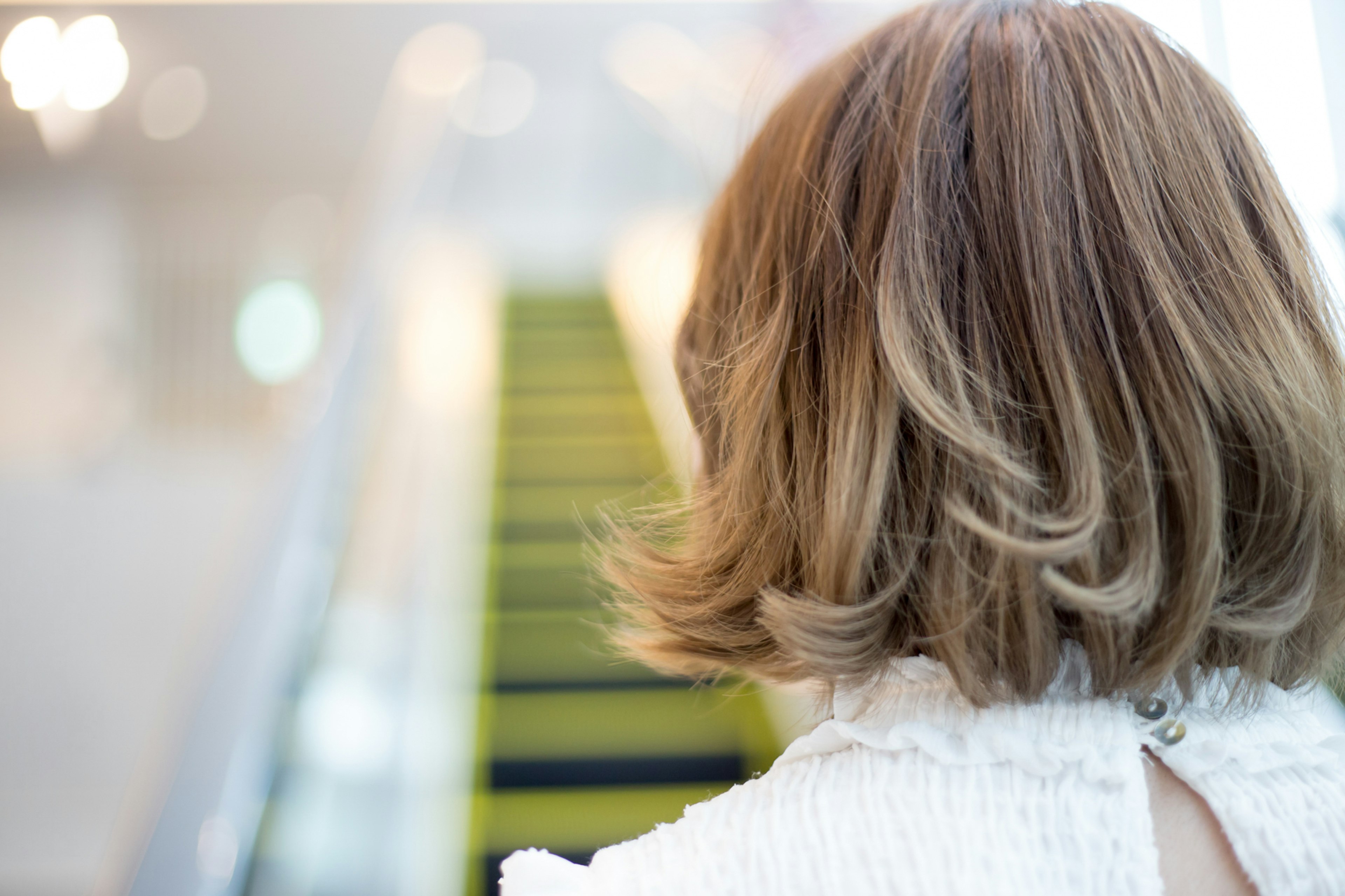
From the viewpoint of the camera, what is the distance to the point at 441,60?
566cm

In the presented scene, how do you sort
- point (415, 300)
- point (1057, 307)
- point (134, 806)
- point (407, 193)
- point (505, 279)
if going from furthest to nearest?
point (505, 279) → point (407, 193) → point (415, 300) → point (134, 806) → point (1057, 307)

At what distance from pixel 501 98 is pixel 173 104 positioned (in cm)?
257

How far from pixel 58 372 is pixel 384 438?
2345 millimetres

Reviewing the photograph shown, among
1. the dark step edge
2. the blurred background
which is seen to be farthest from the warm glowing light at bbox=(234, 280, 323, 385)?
the dark step edge

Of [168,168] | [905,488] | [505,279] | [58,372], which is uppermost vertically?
[168,168]

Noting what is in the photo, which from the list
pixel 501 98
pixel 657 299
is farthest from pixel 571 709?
pixel 501 98

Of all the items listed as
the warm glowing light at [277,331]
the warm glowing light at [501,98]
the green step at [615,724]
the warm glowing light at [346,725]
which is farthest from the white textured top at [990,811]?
the warm glowing light at [501,98]

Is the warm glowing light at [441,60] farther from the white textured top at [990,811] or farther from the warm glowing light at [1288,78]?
the white textured top at [990,811]

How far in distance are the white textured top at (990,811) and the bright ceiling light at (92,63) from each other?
129 inches

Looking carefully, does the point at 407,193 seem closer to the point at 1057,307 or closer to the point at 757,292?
the point at 757,292

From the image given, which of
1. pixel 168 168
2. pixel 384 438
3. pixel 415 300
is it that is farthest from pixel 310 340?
pixel 168 168

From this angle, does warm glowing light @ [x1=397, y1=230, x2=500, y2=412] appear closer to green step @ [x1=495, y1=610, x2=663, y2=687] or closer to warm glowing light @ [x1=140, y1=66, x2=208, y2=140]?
green step @ [x1=495, y1=610, x2=663, y2=687]

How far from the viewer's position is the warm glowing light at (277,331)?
4.59 metres

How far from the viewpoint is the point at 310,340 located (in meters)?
4.31
